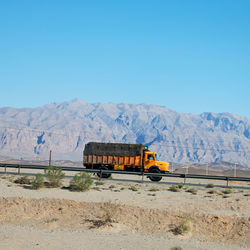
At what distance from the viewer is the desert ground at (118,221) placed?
A: 16656 millimetres

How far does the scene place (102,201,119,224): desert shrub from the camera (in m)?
18.7

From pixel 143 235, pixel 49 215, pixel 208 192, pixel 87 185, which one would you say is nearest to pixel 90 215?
pixel 49 215

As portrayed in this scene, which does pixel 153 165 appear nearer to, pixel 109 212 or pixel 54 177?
pixel 54 177

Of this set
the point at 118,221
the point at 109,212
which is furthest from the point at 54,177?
the point at 118,221

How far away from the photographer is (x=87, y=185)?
25.4 m

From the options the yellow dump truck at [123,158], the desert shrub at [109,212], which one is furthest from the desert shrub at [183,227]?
the yellow dump truck at [123,158]

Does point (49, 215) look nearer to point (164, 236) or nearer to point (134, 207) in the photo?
point (134, 207)

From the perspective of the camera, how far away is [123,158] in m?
42.5

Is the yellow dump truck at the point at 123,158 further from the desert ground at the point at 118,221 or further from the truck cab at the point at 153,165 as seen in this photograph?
the desert ground at the point at 118,221

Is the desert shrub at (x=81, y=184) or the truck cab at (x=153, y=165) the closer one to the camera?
the desert shrub at (x=81, y=184)

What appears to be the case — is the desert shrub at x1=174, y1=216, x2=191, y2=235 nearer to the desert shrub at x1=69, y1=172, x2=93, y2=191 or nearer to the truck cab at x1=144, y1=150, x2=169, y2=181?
the desert shrub at x1=69, y1=172, x2=93, y2=191

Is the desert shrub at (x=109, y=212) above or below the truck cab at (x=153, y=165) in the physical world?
below

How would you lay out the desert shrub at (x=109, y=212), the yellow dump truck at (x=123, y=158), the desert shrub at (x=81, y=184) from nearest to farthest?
1. the desert shrub at (x=109, y=212)
2. the desert shrub at (x=81, y=184)
3. the yellow dump truck at (x=123, y=158)

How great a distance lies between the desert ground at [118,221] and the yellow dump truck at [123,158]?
1645 cm
